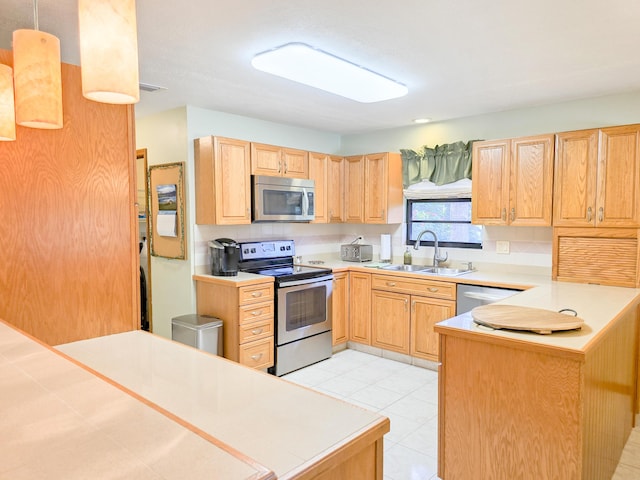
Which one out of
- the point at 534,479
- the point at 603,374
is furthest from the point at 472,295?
the point at 534,479

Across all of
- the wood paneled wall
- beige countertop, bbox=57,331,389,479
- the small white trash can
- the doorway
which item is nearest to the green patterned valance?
the small white trash can

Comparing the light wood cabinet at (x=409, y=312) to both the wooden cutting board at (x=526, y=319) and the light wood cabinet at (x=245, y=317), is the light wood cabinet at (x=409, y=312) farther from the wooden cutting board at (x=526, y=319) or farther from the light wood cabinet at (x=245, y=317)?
the wooden cutting board at (x=526, y=319)

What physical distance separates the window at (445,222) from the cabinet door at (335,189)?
771mm

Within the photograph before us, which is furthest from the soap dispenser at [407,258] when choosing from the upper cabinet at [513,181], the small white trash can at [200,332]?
the small white trash can at [200,332]

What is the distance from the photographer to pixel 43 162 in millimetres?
1867

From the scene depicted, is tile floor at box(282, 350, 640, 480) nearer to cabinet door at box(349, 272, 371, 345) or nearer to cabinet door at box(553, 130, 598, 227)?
cabinet door at box(349, 272, 371, 345)

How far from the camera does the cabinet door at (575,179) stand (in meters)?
3.29

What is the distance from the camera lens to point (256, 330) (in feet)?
12.0

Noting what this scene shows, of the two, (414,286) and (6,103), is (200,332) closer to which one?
(414,286)

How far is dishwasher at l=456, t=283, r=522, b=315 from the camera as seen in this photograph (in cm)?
348

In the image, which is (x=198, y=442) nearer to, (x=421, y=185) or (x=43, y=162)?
(x=43, y=162)

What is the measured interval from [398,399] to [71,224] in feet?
8.66

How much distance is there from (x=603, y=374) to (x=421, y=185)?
2839 mm

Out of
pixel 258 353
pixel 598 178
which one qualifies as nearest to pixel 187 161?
pixel 258 353
